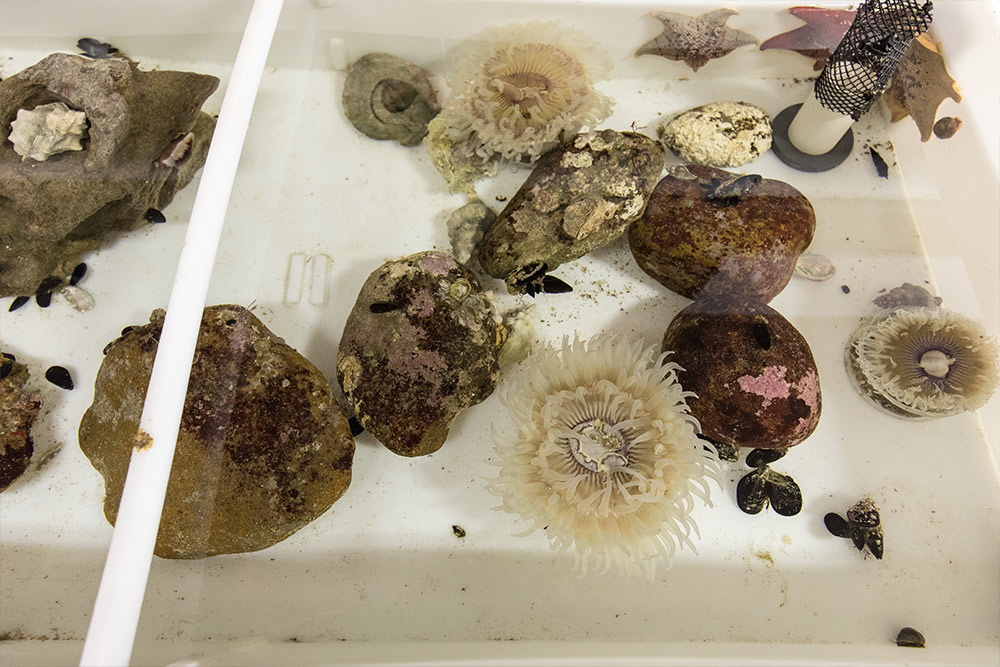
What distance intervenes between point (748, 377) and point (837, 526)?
0.70 meters

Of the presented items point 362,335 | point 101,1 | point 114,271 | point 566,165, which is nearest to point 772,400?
point 566,165

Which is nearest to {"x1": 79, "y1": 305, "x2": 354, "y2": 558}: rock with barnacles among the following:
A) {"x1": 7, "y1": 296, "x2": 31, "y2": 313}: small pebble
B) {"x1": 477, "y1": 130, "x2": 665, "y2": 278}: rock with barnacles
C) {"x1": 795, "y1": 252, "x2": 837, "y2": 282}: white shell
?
{"x1": 7, "y1": 296, "x2": 31, "y2": 313}: small pebble

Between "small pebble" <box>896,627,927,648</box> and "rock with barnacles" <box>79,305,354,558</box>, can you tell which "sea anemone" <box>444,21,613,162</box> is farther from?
"small pebble" <box>896,627,927,648</box>

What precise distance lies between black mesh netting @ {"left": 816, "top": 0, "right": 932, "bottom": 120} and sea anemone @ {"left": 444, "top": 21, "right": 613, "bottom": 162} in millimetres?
803

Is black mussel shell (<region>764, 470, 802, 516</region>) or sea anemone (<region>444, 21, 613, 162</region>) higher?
sea anemone (<region>444, 21, 613, 162</region>)

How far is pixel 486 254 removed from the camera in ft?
6.94

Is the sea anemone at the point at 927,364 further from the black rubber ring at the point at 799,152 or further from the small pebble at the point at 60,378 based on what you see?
the small pebble at the point at 60,378

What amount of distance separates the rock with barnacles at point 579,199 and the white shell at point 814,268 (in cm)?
73

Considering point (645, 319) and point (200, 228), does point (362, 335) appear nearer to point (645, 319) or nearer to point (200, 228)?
point (200, 228)

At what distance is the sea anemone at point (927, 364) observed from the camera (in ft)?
6.93

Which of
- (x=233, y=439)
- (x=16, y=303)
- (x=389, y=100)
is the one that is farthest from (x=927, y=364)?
(x=16, y=303)

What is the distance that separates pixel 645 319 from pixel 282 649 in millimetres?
1673

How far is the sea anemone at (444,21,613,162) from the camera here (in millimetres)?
2164

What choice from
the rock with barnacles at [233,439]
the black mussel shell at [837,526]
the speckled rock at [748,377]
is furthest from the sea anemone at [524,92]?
the black mussel shell at [837,526]
